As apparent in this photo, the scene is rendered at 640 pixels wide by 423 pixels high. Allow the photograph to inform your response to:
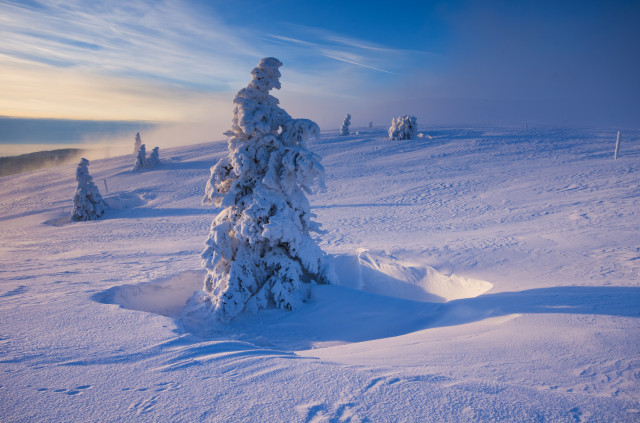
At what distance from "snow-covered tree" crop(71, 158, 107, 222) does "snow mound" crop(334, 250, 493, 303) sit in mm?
23367

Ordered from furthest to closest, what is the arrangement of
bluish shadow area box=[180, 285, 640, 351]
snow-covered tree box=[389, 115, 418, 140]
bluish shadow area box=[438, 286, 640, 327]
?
snow-covered tree box=[389, 115, 418, 140], bluish shadow area box=[180, 285, 640, 351], bluish shadow area box=[438, 286, 640, 327]

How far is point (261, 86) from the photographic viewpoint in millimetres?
8578

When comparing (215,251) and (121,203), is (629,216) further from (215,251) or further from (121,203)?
(121,203)

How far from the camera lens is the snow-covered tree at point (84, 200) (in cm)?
2507

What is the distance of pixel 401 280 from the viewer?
33.2 feet

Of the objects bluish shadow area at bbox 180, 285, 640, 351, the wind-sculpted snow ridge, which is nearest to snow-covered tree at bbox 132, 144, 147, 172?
the wind-sculpted snow ridge

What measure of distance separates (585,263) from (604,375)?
5730 millimetres

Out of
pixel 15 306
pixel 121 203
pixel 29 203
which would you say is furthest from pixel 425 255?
pixel 29 203

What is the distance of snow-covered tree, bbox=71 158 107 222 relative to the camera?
2507 cm

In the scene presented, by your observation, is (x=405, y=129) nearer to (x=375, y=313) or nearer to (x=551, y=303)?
(x=375, y=313)

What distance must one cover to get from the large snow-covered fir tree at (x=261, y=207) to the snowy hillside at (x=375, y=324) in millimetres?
704

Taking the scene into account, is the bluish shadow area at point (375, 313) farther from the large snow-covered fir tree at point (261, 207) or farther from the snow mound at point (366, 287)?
the large snow-covered fir tree at point (261, 207)

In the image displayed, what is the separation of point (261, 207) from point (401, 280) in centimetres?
504

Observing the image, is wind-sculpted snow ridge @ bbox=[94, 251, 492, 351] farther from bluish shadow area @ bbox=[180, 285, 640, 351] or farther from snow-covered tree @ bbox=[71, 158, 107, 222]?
snow-covered tree @ bbox=[71, 158, 107, 222]
